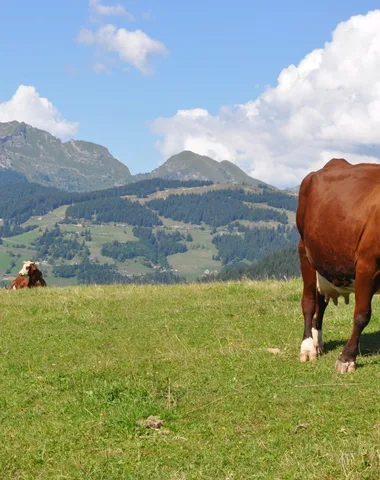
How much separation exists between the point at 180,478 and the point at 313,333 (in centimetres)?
672

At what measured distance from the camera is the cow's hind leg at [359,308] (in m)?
11.0

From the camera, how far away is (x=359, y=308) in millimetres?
11219

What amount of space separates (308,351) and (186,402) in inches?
135

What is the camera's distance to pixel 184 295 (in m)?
24.1

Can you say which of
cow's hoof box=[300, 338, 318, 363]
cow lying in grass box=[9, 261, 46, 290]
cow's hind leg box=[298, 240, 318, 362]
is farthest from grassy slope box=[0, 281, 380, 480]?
cow lying in grass box=[9, 261, 46, 290]

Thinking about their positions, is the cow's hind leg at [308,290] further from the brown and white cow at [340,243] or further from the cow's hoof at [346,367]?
the cow's hoof at [346,367]

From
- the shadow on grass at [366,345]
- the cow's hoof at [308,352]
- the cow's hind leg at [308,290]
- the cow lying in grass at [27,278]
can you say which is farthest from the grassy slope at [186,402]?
the cow lying in grass at [27,278]

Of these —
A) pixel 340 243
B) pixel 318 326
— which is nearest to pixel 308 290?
pixel 318 326

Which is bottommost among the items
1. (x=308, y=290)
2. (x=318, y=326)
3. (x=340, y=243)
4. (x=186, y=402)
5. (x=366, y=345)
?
(x=186, y=402)

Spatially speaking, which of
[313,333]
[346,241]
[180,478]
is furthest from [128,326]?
[180,478]

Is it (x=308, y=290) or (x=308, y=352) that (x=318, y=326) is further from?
(x=308, y=352)

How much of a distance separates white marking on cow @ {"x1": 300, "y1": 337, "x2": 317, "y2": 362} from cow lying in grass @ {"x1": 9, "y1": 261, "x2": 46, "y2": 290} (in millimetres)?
25024

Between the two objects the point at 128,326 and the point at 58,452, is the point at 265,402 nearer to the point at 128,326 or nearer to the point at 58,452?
the point at 58,452

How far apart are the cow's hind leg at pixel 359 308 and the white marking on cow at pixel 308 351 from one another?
4.03 ft
